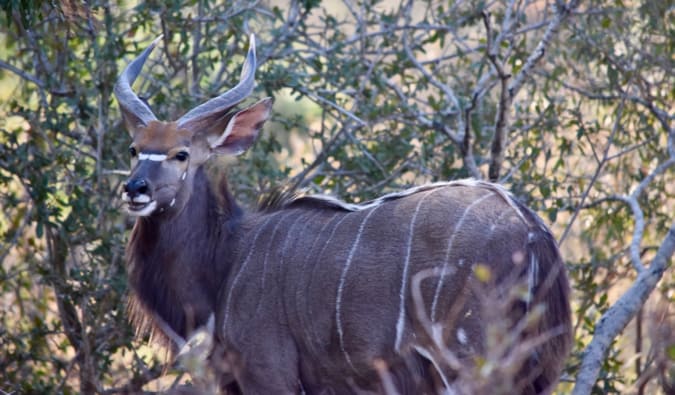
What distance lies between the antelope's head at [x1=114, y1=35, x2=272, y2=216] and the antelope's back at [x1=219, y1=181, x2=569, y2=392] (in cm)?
38

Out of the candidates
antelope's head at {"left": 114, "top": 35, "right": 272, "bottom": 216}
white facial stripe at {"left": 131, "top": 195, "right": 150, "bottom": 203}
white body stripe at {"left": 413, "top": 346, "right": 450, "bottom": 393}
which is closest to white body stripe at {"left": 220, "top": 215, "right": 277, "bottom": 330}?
antelope's head at {"left": 114, "top": 35, "right": 272, "bottom": 216}

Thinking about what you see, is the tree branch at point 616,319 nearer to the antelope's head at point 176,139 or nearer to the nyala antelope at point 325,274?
the nyala antelope at point 325,274

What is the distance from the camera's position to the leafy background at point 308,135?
169 inches

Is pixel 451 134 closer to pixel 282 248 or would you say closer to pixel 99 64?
pixel 282 248

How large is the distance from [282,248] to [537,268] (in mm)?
936

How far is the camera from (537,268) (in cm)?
330

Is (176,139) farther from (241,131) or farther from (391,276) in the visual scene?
(391,276)

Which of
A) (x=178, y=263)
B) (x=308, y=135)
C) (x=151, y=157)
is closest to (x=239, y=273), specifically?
(x=178, y=263)

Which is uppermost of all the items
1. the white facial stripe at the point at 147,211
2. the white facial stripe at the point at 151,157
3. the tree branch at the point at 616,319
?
the white facial stripe at the point at 151,157

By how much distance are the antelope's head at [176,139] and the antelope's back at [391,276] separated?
381 millimetres

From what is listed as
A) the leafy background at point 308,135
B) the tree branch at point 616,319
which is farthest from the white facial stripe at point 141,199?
the tree branch at point 616,319

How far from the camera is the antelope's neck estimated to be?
3775mm

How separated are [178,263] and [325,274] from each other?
61 cm

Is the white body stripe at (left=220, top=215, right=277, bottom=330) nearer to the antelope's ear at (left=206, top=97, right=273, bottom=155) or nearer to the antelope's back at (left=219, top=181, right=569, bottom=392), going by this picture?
the antelope's back at (left=219, top=181, right=569, bottom=392)
